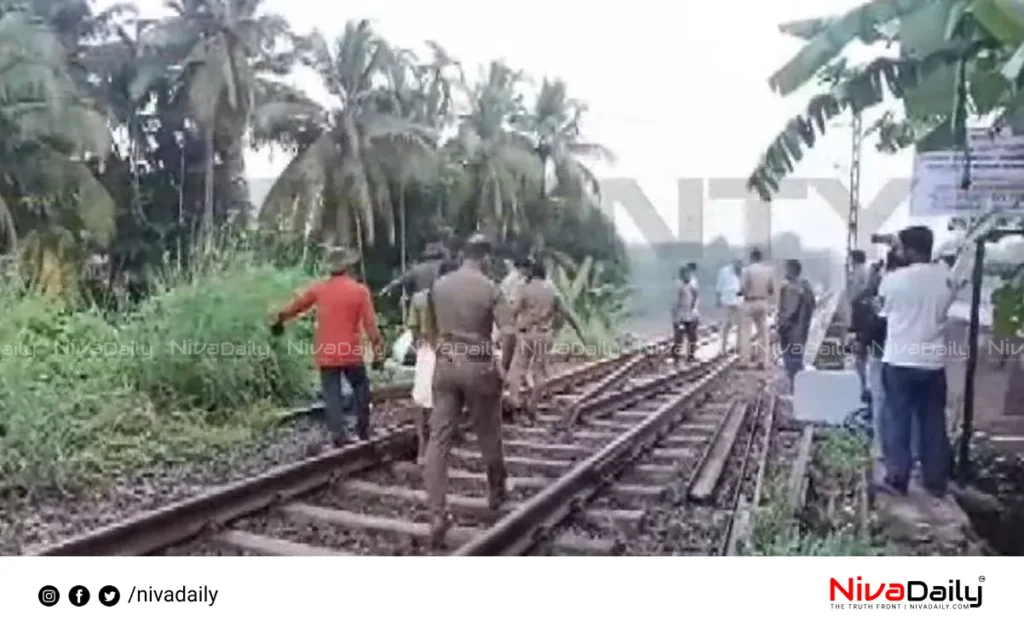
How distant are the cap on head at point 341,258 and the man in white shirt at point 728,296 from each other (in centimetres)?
64

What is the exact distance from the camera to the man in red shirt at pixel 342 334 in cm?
237

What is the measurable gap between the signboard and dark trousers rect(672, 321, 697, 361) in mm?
431

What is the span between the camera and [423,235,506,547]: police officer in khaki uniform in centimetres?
234

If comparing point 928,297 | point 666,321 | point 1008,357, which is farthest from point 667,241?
point 1008,357

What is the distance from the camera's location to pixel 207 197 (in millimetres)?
2369

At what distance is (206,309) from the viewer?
2.41 metres

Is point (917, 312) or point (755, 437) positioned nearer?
point (917, 312)

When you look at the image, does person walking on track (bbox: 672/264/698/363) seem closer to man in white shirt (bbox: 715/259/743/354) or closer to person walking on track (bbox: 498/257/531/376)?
man in white shirt (bbox: 715/259/743/354)

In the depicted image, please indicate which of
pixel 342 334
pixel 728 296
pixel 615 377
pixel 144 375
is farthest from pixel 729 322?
pixel 144 375

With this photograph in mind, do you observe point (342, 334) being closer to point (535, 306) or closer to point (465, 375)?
point (465, 375)

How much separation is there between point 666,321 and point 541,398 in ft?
0.87

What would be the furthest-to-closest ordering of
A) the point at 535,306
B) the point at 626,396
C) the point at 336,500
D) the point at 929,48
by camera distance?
1. the point at 626,396
2. the point at 336,500
3. the point at 535,306
4. the point at 929,48
